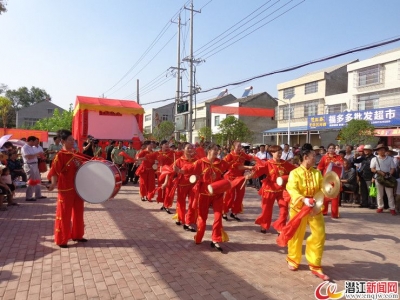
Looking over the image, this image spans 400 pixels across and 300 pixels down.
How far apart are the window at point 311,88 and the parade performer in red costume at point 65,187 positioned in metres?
29.4

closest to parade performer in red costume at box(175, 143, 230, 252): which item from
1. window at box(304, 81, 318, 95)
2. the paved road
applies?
the paved road

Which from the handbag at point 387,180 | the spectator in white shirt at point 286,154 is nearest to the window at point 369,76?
the spectator in white shirt at point 286,154

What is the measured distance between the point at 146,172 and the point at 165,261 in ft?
15.1

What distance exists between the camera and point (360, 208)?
8875 mm

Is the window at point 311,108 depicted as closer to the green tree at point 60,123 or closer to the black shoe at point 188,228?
the green tree at point 60,123

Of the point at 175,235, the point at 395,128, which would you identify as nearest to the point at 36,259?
the point at 175,235

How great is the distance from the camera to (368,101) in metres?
25.2

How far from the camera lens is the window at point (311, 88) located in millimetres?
30948

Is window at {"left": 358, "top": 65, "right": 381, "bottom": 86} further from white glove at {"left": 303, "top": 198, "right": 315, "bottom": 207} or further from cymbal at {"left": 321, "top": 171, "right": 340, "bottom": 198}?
white glove at {"left": 303, "top": 198, "right": 315, "bottom": 207}

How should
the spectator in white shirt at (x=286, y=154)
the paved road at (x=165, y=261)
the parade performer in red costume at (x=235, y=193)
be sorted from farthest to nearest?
the spectator in white shirt at (x=286, y=154) → the parade performer in red costume at (x=235, y=193) → the paved road at (x=165, y=261)

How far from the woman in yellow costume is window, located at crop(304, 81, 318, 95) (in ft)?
94.7

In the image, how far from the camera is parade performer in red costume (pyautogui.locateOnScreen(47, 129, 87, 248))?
193 inches

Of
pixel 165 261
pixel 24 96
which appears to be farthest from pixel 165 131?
pixel 24 96

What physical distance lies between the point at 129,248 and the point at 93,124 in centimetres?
1017
